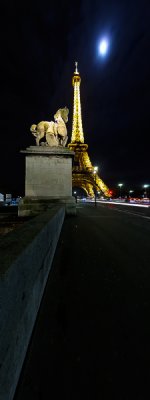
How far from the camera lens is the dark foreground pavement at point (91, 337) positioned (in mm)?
1706

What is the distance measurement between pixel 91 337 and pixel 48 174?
11.5m

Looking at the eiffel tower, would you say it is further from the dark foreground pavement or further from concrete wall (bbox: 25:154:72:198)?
the dark foreground pavement

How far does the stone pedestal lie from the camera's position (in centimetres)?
1295

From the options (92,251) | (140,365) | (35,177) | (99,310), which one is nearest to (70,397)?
(140,365)

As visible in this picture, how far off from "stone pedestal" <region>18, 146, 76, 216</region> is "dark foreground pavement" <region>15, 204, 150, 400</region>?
892cm

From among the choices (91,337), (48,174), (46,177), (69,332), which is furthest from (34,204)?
(91,337)

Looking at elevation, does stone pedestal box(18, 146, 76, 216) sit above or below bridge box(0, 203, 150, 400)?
above

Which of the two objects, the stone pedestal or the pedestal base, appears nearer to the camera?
the pedestal base

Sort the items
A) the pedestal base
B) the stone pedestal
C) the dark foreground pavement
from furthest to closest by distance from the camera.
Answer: the stone pedestal → the pedestal base → the dark foreground pavement

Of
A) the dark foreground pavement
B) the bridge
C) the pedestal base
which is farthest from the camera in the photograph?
the pedestal base

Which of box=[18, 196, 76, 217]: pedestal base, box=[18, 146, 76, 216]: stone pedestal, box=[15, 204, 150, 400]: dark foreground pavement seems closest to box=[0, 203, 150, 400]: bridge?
box=[15, 204, 150, 400]: dark foreground pavement

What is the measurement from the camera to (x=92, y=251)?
5.64m

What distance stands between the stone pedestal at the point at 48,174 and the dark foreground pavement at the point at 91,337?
892 cm

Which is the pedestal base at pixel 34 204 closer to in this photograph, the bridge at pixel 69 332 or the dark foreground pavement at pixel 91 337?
the dark foreground pavement at pixel 91 337
